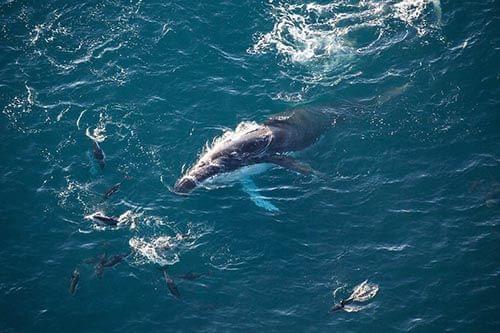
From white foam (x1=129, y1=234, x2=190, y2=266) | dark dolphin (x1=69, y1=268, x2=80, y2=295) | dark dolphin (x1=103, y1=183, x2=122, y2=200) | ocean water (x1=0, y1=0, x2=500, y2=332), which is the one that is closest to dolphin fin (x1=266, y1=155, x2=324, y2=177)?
ocean water (x1=0, y1=0, x2=500, y2=332)

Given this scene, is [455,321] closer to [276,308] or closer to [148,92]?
[276,308]

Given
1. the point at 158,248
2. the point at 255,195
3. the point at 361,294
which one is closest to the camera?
the point at 361,294

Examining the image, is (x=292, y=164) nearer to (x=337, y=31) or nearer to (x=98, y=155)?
(x=337, y=31)

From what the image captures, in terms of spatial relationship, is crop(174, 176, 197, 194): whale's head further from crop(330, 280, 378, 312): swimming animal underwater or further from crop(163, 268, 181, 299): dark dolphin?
crop(330, 280, 378, 312): swimming animal underwater

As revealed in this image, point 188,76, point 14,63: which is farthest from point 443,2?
point 14,63

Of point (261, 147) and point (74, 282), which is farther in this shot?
point (261, 147)

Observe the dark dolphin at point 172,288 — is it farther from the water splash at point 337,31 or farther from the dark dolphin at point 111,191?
the water splash at point 337,31

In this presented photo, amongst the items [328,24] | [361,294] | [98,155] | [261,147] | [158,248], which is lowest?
[361,294]

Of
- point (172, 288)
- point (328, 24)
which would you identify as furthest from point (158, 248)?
point (328, 24)
